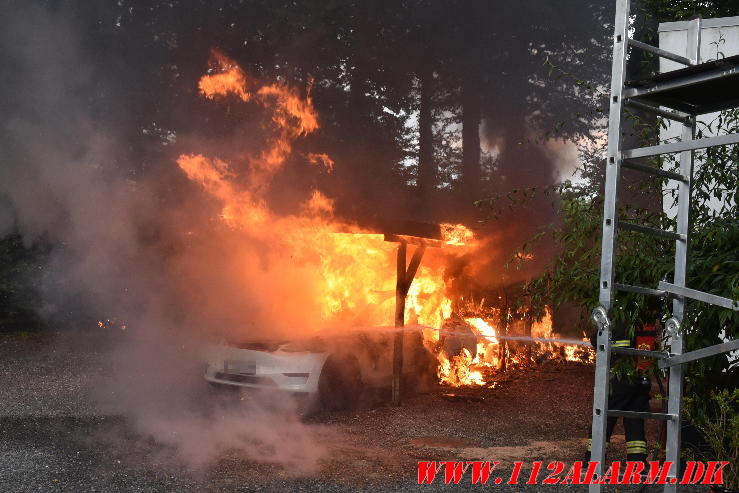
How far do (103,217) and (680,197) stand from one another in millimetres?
9325

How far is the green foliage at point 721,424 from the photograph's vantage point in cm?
409

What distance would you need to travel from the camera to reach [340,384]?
336 inches

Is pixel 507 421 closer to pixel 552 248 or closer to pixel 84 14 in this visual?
pixel 552 248

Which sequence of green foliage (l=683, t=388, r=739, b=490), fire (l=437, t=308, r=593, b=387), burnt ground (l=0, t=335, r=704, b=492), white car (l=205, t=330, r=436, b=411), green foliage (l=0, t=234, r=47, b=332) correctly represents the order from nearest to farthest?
green foliage (l=683, t=388, r=739, b=490)
burnt ground (l=0, t=335, r=704, b=492)
white car (l=205, t=330, r=436, b=411)
fire (l=437, t=308, r=593, b=387)
green foliage (l=0, t=234, r=47, b=332)

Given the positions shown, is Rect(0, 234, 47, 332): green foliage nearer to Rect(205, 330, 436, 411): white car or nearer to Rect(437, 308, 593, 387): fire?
Rect(205, 330, 436, 411): white car

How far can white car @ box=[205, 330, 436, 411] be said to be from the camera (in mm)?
8008

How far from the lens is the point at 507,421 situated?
8688mm

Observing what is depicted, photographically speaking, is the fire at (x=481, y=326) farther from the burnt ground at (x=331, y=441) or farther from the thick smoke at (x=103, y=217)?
the thick smoke at (x=103, y=217)

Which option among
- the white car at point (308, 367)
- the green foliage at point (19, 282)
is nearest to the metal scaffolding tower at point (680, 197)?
the white car at point (308, 367)

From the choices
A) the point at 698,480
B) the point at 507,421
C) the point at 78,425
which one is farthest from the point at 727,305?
the point at 78,425

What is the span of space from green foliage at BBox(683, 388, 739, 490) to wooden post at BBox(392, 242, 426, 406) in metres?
5.07

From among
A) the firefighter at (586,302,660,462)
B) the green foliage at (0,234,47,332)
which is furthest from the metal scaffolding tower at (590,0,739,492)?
the green foliage at (0,234,47,332)

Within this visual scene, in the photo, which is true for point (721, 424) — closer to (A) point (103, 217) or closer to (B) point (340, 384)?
(B) point (340, 384)

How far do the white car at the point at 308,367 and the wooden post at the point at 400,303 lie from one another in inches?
12.3
